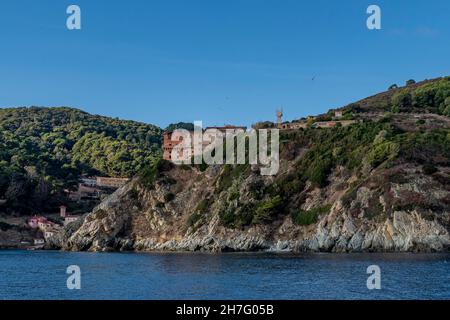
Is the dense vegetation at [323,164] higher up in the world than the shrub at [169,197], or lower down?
higher up

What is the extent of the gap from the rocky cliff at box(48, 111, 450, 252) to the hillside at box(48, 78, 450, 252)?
0.17 m

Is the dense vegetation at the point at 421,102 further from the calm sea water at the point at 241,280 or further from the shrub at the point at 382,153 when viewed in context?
the calm sea water at the point at 241,280

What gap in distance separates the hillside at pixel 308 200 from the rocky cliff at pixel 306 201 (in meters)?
0.17

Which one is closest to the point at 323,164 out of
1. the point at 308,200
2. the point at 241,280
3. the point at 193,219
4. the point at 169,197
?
the point at 308,200

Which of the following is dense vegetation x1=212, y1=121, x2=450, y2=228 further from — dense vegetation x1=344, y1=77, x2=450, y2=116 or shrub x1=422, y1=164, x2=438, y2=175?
dense vegetation x1=344, y1=77, x2=450, y2=116

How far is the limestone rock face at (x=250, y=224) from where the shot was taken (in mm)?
74750

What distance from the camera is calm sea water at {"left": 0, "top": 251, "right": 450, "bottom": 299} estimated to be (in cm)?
3891

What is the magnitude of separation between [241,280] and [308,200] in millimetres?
44515

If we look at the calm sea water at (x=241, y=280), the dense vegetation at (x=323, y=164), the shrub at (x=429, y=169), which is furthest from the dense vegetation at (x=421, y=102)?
the calm sea water at (x=241, y=280)

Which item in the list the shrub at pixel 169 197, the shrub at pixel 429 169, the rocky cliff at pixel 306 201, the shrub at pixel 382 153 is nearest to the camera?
the rocky cliff at pixel 306 201

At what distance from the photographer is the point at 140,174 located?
114m

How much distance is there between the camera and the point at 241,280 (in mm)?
46656
